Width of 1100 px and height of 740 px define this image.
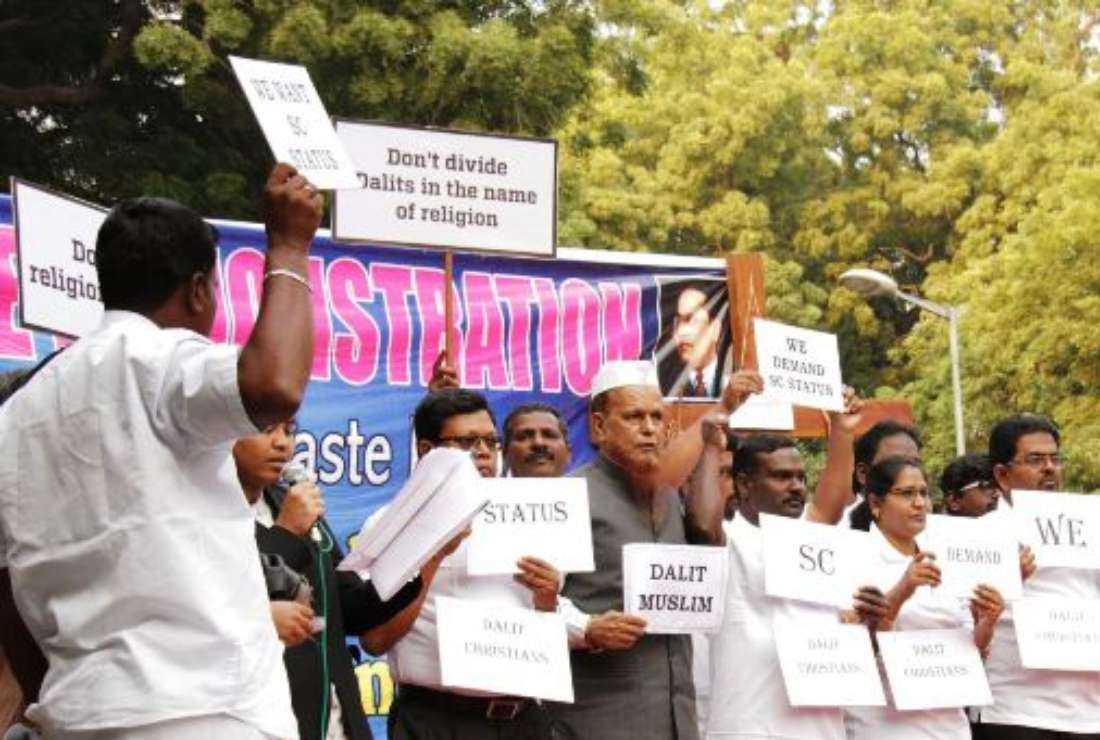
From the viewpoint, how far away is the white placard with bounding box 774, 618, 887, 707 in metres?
6.68

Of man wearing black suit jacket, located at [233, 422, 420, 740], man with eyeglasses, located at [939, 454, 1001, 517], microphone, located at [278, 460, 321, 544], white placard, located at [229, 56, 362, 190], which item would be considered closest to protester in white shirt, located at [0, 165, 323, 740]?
white placard, located at [229, 56, 362, 190]

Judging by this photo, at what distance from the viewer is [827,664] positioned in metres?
6.77

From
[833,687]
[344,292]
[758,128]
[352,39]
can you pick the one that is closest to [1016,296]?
[758,128]

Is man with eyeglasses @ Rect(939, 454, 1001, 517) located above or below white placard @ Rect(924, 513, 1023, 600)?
above

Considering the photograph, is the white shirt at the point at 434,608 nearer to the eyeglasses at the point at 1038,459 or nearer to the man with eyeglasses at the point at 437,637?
the man with eyeglasses at the point at 437,637

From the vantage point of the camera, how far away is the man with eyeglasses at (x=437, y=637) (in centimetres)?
619

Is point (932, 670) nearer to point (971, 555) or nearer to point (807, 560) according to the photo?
point (971, 555)

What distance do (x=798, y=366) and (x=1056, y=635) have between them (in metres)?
1.32

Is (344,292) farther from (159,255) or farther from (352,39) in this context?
(159,255)

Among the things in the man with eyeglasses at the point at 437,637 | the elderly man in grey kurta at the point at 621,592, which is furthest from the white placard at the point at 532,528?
the elderly man in grey kurta at the point at 621,592

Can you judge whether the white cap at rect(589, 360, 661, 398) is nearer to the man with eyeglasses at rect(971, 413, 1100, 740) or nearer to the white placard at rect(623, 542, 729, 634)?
the white placard at rect(623, 542, 729, 634)

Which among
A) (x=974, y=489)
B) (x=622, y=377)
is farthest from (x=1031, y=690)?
(x=622, y=377)

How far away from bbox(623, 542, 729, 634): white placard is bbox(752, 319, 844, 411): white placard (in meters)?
0.93

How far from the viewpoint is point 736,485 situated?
7344 millimetres
